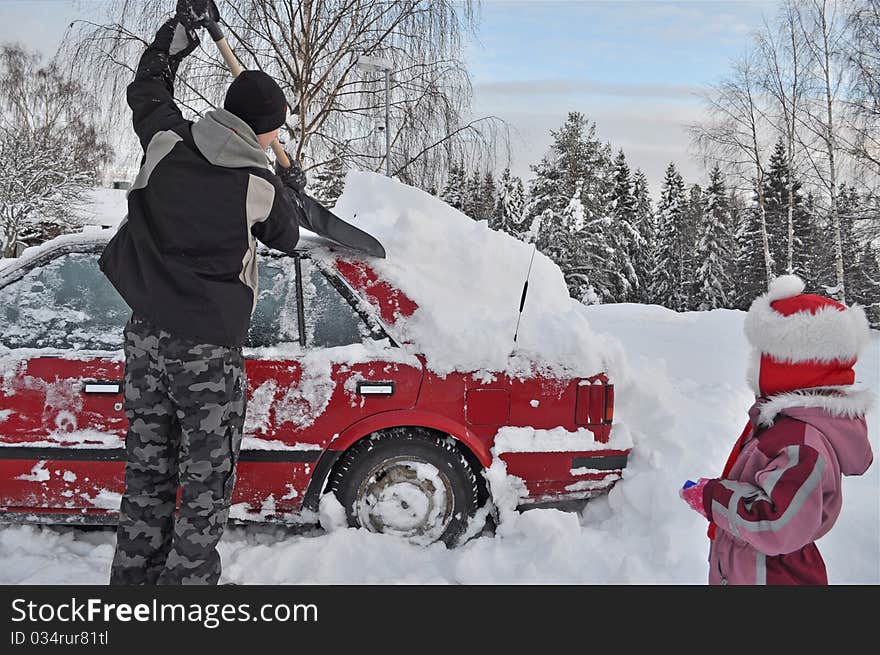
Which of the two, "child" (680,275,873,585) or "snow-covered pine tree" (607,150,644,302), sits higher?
"snow-covered pine tree" (607,150,644,302)

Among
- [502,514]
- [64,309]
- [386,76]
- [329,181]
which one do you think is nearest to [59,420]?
[64,309]

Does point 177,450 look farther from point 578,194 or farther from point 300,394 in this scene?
point 578,194

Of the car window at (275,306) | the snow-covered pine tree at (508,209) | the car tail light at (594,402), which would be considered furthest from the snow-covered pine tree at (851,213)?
the car window at (275,306)

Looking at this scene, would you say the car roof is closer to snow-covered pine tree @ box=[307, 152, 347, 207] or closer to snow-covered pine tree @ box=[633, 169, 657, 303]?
snow-covered pine tree @ box=[307, 152, 347, 207]

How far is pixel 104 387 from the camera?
287 cm

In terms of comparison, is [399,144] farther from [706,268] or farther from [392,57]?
[706,268]

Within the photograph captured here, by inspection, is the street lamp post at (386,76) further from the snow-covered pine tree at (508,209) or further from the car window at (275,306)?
the snow-covered pine tree at (508,209)

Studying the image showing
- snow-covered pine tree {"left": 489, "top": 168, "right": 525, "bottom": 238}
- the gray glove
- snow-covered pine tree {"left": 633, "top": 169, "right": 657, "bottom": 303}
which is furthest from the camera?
snow-covered pine tree {"left": 633, "top": 169, "right": 657, "bottom": 303}

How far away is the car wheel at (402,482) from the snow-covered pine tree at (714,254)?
35.7 m

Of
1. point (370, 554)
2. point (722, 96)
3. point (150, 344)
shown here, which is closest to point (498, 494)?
point (370, 554)

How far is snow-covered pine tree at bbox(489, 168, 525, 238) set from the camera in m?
33.6

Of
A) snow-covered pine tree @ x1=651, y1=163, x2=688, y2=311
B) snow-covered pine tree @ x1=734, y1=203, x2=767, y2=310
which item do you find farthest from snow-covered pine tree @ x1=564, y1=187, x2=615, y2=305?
snow-covered pine tree @ x1=734, y1=203, x2=767, y2=310

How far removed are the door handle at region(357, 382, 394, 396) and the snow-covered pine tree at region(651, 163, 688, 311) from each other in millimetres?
36016

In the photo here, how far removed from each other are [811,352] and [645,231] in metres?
39.5
